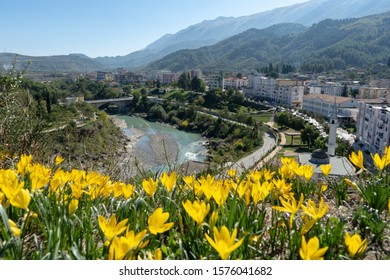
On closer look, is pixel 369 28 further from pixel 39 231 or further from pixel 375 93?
pixel 39 231

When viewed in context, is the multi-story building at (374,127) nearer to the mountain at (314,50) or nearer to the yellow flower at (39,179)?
the yellow flower at (39,179)

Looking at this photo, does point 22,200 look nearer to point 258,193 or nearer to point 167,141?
point 258,193

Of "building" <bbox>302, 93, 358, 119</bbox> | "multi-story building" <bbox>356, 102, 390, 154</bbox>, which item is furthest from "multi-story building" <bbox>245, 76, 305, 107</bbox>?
"multi-story building" <bbox>356, 102, 390, 154</bbox>

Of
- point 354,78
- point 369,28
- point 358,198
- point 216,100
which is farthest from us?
point 369,28

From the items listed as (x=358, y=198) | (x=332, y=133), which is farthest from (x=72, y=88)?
(x=358, y=198)

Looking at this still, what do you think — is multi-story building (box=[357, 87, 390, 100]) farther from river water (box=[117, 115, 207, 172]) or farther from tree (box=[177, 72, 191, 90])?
river water (box=[117, 115, 207, 172])

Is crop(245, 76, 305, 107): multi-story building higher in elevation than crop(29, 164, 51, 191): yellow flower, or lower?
lower

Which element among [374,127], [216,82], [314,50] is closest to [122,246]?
[374,127]
